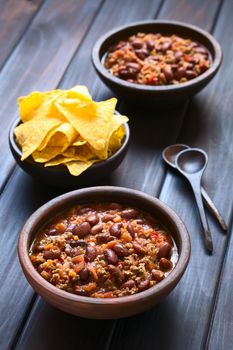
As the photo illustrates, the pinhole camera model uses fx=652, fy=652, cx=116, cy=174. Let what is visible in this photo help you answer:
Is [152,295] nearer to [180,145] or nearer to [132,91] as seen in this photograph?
[180,145]

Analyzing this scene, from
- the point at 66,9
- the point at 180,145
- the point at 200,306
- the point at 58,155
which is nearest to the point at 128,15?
the point at 66,9

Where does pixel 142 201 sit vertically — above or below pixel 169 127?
above

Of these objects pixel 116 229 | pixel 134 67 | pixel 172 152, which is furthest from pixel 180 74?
pixel 116 229

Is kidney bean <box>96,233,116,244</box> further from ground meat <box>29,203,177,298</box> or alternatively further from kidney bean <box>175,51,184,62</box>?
kidney bean <box>175,51,184,62</box>

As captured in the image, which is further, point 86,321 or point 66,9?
point 66,9

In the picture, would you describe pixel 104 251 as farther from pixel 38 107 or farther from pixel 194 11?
pixel 194 11

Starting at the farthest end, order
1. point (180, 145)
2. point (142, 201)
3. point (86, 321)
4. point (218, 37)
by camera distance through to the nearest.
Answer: point (218, 37) → point (180, 145) → point (142, 201) → point (86, 321)

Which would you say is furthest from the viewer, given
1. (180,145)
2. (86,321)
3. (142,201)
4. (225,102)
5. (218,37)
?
(218,37)
